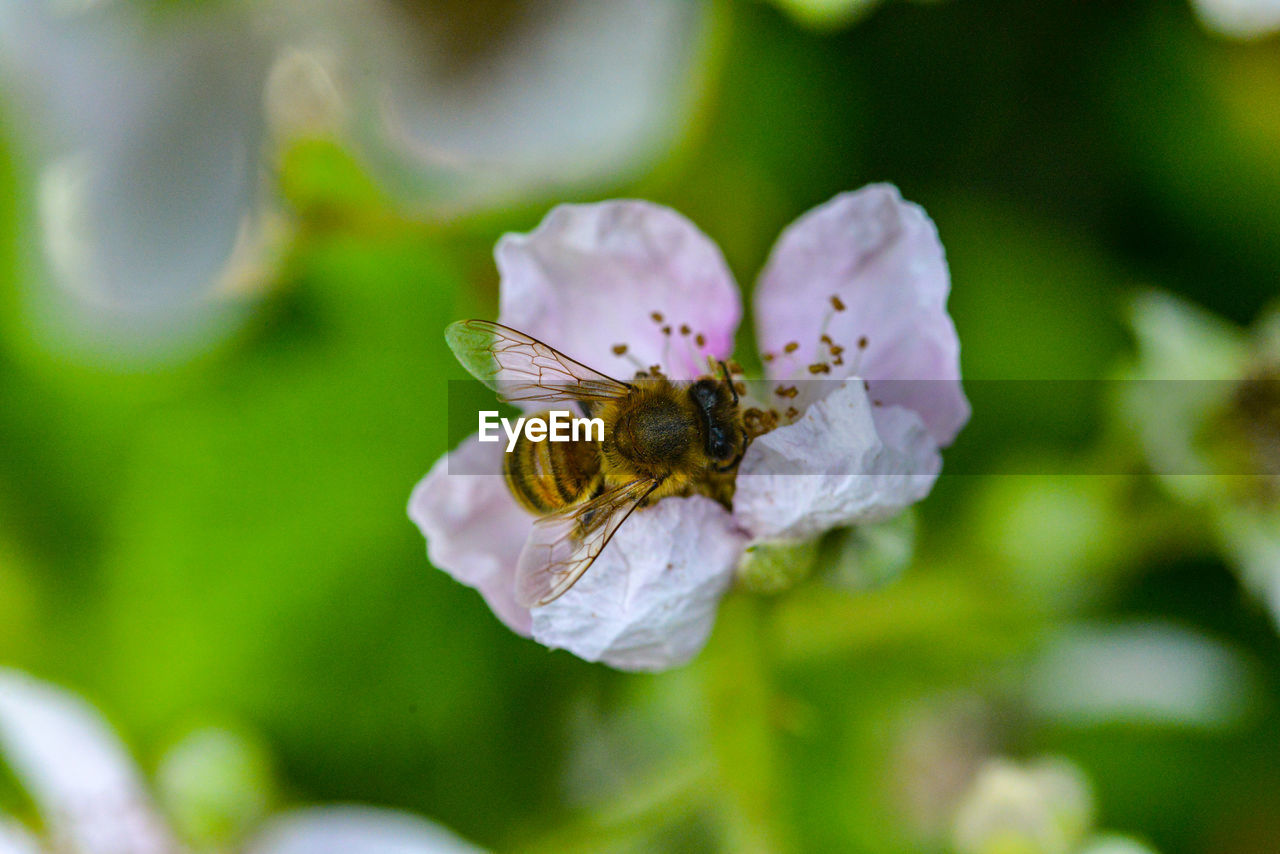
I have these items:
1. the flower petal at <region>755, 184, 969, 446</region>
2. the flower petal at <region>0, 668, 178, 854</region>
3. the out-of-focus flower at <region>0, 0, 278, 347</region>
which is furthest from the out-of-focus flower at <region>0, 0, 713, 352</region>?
the flower petal at <region>755, 184, 969, 446</region>

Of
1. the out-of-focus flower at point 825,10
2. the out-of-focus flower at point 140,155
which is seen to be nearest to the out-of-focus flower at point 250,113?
the out-of-focus flower at point 140,155

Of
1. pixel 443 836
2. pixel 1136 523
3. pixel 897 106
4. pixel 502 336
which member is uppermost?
pixel 897 106

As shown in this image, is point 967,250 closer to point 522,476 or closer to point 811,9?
point 811,9

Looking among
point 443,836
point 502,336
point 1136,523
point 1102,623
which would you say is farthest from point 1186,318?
point 443,836

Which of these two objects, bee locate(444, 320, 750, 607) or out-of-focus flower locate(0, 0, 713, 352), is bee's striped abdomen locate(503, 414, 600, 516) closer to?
bee locate(444, 320, 750, 607)

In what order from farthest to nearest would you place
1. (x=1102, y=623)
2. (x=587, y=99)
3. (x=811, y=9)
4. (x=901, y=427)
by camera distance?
(x=587, y=99) < (x=1102, y=623) < (x=811, y=9) < (x=901, y=427)
